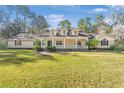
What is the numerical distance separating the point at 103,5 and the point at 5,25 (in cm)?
160

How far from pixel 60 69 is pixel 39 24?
82 centimetres

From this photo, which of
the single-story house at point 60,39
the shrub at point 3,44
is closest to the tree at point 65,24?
the single-story house at point 60,39

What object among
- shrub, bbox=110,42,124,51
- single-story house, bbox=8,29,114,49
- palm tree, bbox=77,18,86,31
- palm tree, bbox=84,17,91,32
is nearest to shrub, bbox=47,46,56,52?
single-story house, bbox=8,29,114,49

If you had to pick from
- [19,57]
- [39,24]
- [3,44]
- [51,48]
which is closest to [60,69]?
[51,48]

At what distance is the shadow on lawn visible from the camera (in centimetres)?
384

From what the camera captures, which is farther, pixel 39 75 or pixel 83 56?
pixel 83 56

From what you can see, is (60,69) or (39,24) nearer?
(60,69)

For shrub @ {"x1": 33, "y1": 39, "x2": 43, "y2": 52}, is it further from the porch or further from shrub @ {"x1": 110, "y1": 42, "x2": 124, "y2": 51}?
shrub @ {"x1": 110, "y1": 42, "x2": 124, "y2": 51}

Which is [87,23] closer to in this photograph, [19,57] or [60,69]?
[60,69]

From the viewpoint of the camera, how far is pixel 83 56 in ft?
13.2

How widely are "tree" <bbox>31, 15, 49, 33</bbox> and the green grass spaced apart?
15.0 inches

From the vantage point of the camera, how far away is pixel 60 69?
12.7 feet
